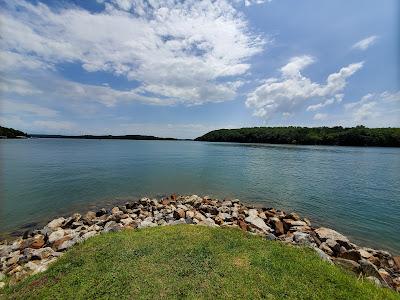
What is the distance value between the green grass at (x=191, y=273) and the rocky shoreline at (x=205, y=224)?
1.59 metres

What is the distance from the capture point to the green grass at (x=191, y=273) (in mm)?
7773

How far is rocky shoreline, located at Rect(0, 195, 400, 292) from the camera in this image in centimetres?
1080

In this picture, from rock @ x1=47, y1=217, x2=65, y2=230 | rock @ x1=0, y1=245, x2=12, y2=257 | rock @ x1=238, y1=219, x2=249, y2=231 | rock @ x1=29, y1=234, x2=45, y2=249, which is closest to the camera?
rock @ x1=0, y1=245, x2=12, y2=257

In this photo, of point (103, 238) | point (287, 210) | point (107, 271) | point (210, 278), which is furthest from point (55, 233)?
point (287, 210)

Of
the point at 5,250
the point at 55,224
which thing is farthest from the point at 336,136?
the point at 5,250

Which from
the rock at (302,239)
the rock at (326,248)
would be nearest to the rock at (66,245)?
the rock at (302,239)

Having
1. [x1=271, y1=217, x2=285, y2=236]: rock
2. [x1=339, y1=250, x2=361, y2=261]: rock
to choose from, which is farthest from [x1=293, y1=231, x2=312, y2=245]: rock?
[x1=271, y1=217, x2=285, y2=236]: rock

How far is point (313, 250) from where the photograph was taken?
11.1 meters

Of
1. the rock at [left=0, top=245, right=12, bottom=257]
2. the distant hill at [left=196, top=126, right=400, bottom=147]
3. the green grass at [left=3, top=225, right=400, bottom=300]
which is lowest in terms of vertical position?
the rock at [left=0, top=245, right=12, bottom=257]

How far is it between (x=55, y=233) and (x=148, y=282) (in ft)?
32.4

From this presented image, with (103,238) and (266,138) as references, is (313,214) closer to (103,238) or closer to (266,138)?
(103,238)

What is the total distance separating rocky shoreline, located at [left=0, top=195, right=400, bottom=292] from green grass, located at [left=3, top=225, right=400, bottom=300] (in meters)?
1.59

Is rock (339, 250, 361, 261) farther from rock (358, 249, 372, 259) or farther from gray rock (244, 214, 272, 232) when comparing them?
gray rock (244, 214, 272, 232)

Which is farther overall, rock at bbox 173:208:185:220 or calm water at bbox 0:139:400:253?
calm water at bbox 0:139:400:253
